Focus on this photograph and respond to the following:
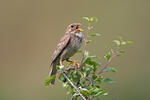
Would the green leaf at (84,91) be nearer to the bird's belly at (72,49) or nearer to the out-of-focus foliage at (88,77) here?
the out-of-focus foliage at (88,77)

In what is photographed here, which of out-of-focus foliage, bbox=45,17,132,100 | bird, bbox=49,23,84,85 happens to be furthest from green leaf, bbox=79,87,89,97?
bird, bbox=49,23,84,85

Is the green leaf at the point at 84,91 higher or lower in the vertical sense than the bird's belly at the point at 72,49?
higher

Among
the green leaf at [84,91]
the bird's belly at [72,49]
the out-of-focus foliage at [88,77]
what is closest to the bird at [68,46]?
the bird's belly at [72,49]

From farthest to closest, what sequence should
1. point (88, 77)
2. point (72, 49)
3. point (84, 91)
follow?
point (72, 49)
point (88, 77)
point (84, 91)

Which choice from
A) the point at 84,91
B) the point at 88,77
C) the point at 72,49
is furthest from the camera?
the point at 72,49

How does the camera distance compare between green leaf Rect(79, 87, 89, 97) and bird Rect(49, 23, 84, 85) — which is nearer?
green leaf Rect(79, 87, 89, 97)

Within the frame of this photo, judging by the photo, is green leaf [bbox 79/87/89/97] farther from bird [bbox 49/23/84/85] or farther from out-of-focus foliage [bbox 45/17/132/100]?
bird [bbox 49/23/84/85]

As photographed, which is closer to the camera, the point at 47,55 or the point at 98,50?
the point at 98,50

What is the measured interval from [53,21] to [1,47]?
93 cm

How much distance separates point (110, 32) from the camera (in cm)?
785

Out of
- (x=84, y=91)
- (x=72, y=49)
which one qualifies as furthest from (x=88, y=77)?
(x=72, y=49)

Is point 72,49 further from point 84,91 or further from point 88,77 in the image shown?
point 84,91

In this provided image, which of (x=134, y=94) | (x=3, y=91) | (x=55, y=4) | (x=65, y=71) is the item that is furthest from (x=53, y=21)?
(x=65, y=71)

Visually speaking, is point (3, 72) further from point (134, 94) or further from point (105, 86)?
point (134, 94)
